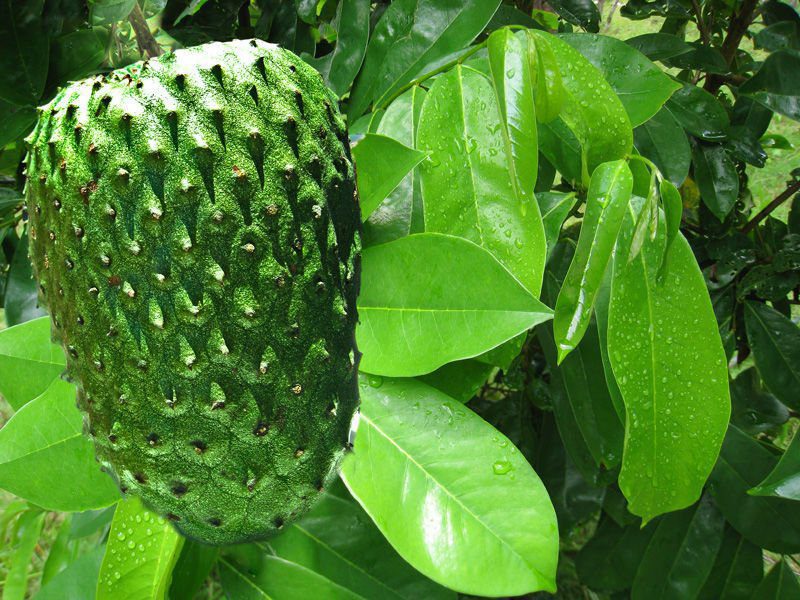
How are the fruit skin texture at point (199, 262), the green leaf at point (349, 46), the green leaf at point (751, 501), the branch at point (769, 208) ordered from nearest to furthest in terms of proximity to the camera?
the fruit skin texture at point (199, 262) → the green leaf at point (349, 46) → the green leaf at point (751, 501) → the branch at point (769, 208)

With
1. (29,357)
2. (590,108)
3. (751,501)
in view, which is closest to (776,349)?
(751,501)

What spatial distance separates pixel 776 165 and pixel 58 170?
9.53 feet

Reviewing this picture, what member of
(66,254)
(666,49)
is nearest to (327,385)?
(66,254)

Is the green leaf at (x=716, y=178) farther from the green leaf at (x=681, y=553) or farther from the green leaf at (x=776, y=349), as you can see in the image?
the green leaf at (x=681, y=553)

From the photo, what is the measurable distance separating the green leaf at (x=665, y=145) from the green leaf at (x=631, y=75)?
0.75 ft

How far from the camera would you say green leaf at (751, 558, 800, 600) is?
96 centimetres

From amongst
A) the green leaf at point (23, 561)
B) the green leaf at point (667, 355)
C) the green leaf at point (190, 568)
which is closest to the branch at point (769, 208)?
the green leaf at point (667, 355)

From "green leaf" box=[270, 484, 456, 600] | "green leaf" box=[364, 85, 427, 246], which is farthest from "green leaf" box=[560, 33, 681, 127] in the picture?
"green leaf" box=[270, 484, 456, 600]

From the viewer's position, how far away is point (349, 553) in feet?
2.13

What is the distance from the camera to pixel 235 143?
32 cm

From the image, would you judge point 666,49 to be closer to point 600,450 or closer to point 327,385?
point 600,450

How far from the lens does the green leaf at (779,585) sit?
0.96 metres

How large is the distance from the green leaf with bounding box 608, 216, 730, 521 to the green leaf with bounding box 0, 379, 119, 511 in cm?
38

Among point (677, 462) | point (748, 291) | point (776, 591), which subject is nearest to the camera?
point (677, 462)
